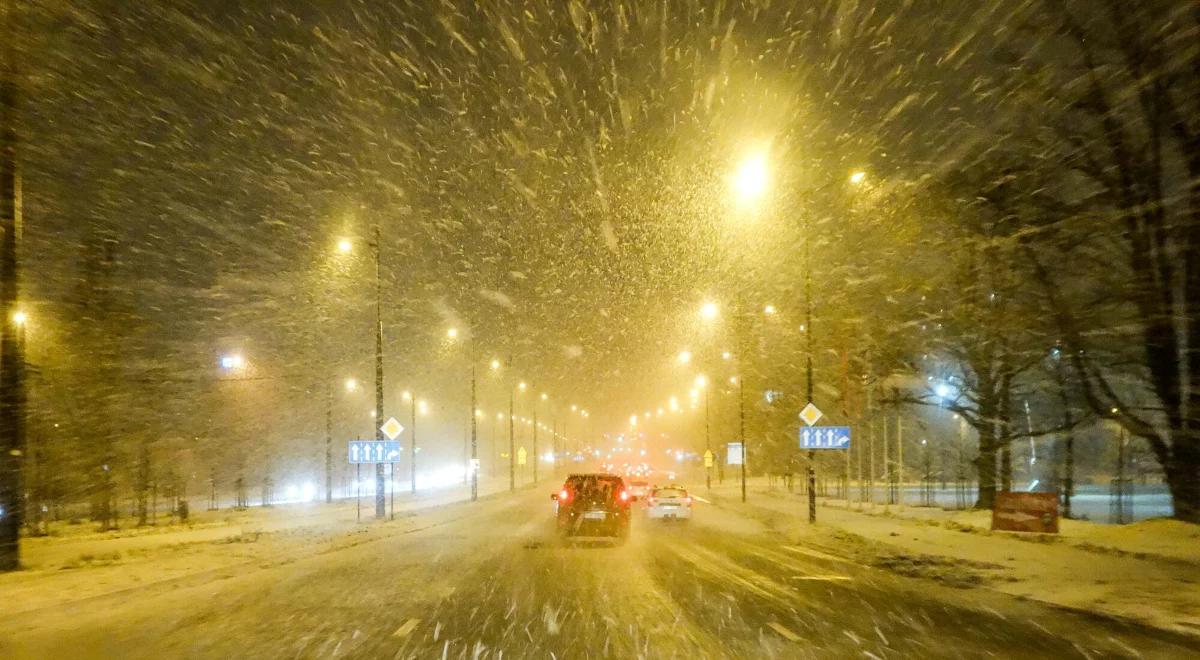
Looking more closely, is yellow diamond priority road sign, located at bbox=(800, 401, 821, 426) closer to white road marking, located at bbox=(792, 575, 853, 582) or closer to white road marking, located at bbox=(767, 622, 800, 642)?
white road marking, located at bbox=(792, 575, 853, 582)

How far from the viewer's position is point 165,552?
2261 cm

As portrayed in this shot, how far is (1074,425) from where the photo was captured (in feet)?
101

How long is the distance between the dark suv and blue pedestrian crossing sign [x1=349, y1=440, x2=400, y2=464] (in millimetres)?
9319

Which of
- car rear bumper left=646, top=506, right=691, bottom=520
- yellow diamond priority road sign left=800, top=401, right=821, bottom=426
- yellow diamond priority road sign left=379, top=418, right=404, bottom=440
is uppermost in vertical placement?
yellow diamond priority road sign left=800, top=401, right=821, bottom=426

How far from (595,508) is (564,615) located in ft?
42.5

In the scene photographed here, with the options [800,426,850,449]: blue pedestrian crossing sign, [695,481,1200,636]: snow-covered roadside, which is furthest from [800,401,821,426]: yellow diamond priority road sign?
[695,481,1200,636]: snow-covered roadside

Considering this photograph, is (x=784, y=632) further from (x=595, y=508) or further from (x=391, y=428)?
→ (x=391, y=428)

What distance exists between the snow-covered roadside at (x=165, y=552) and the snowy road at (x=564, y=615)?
0.74m

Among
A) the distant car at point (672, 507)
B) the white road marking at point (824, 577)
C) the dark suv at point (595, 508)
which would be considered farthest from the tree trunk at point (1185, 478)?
the distant car at point (672, 507)

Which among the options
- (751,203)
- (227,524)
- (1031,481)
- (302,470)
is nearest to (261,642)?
(751,203)

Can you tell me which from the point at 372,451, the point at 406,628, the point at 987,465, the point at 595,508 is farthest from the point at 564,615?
the point at 987,465

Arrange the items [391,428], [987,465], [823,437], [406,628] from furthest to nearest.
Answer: [987,465] → [391,428] → [823,437] → [406,628]

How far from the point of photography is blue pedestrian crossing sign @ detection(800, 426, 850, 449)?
105 feet

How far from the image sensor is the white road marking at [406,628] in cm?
1134
